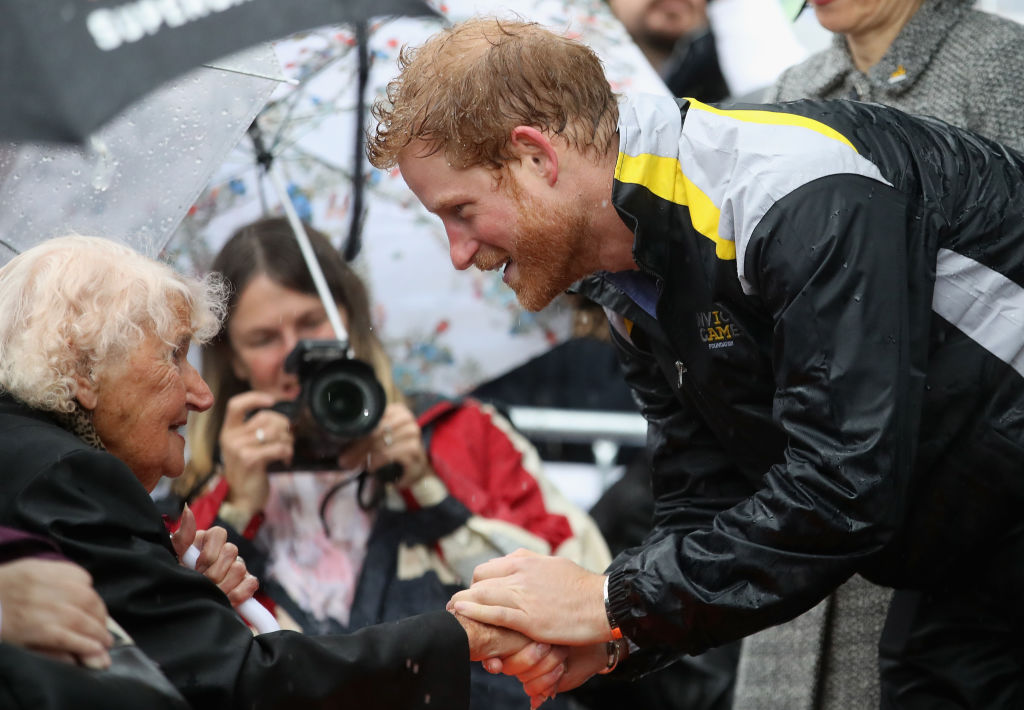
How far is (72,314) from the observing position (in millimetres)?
2590

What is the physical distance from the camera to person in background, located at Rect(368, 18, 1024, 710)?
2.41m

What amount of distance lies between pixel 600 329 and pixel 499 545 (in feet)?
3.27

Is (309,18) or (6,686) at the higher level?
(309,18)

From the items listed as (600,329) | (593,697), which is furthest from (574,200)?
(593,697)

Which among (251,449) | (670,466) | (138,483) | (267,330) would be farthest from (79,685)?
(267,330)

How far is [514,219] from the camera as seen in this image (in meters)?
2.83

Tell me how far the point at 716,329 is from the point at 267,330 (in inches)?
74.9

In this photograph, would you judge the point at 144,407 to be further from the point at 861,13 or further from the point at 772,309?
the point at 861,13

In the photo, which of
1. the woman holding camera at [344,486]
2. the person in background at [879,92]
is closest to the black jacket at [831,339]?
the person in background at [879,92]

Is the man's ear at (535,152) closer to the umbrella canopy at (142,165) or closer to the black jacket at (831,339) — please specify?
the black jacket at (831,339)

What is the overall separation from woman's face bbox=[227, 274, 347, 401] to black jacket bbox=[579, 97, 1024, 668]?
1685 mm

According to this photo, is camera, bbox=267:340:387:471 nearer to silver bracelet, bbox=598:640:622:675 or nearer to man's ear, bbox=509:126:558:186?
silver bracelet, bbox=598:640:622:675

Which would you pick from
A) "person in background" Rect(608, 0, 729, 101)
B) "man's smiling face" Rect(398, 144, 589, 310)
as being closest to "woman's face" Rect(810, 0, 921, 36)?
"person in background" Rect(608, 0, 729, 101)

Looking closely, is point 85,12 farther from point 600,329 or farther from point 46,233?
point 600,329
